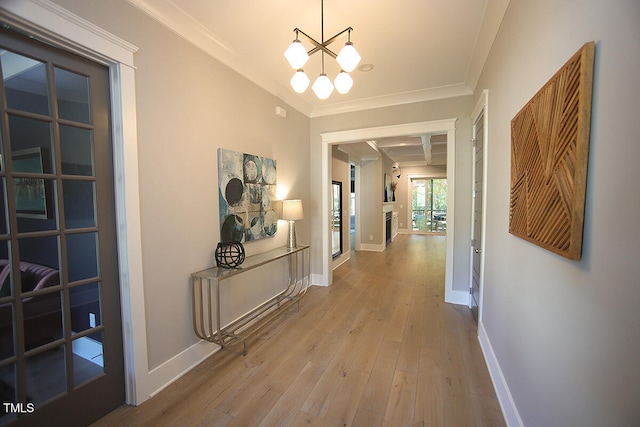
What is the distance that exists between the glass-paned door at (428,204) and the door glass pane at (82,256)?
10.2m

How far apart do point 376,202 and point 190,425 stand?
618 centimetres

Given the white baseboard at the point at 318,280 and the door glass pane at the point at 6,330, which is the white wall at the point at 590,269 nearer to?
the door glass pane at the point at 6,330

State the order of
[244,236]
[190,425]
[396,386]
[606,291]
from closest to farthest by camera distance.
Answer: [606,291], [190,425], [396,386], [244,236]

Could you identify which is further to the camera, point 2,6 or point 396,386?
point 396,386

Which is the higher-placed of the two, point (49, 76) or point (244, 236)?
point (49, 76)

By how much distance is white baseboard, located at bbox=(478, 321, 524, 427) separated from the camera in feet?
5.05

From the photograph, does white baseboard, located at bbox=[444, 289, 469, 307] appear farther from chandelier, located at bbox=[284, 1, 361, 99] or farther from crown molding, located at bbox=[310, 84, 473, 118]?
chandelier, located at bbox=[284, 1, 361, 99]

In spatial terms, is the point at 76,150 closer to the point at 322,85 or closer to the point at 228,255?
the point at 228,255

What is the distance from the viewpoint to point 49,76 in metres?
1.43

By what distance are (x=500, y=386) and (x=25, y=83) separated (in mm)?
3395

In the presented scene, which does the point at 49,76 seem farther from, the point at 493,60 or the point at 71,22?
the point at 493,60

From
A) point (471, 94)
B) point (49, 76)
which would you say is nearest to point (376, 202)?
point (471, 94)

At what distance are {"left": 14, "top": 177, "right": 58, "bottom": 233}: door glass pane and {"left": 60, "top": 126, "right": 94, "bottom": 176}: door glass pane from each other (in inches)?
5.2

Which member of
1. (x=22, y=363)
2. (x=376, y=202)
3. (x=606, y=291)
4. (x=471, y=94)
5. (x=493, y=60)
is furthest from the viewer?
(x=376, y=202)
